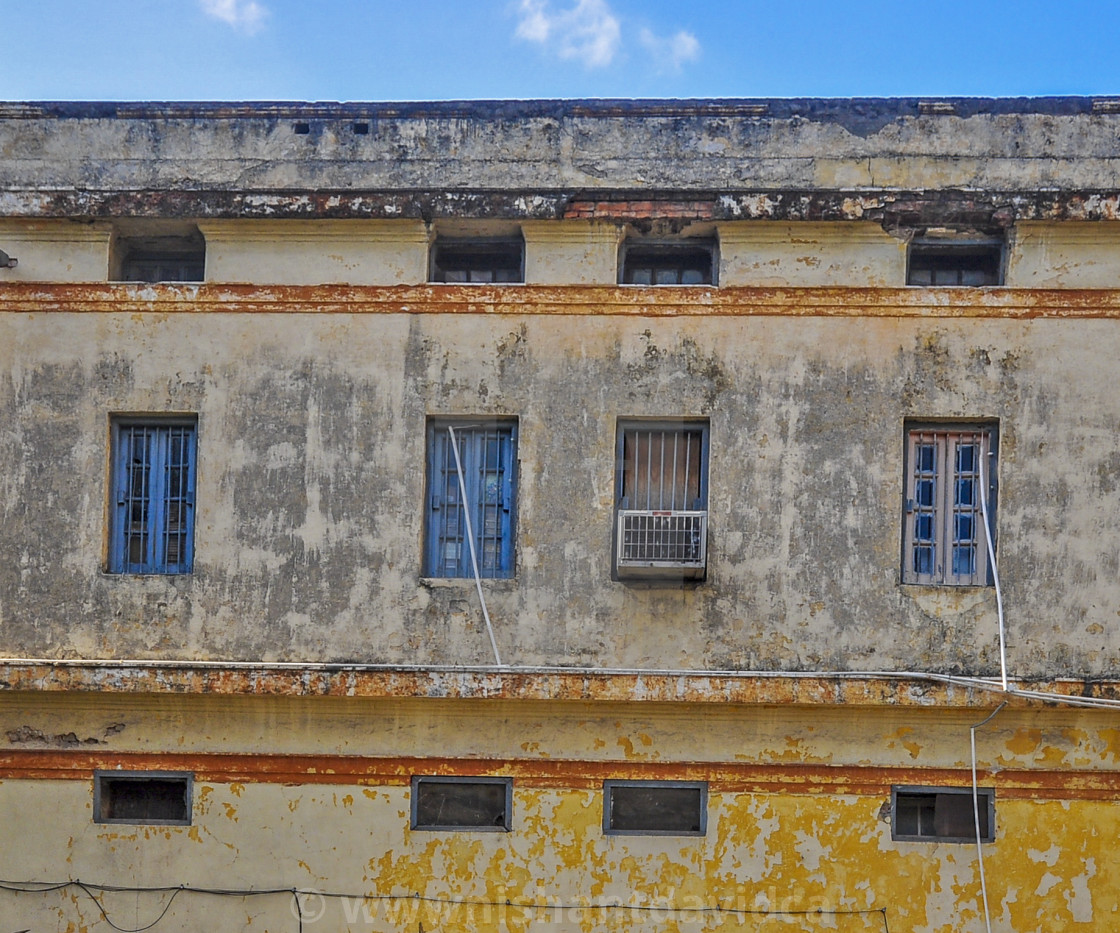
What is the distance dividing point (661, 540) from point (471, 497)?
5.20 feet

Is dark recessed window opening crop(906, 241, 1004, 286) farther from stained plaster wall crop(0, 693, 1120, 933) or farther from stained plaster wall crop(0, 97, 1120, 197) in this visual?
stained plaster wall crop(0, 693, 1120, 933)

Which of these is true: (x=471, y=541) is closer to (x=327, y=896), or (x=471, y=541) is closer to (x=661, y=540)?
(x=661, y=540)

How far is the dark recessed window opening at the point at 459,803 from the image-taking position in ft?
30.3

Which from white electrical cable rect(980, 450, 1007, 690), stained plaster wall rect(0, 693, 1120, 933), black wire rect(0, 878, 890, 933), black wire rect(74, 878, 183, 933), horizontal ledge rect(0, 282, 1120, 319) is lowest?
black wire rect(74, 878, 183, 933)

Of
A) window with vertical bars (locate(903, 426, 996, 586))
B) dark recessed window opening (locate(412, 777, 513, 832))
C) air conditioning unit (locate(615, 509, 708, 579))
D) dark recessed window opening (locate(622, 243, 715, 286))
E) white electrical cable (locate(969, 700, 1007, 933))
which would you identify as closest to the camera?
white electrical cable (locate(969, 700, 1007, 933))

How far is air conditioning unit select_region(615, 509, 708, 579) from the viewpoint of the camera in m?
8.85

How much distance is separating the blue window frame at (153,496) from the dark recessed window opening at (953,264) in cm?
600

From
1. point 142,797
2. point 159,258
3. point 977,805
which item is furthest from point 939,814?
point 159,258

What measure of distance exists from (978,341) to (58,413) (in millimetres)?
7316

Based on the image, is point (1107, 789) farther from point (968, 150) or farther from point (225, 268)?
point (225, 268)

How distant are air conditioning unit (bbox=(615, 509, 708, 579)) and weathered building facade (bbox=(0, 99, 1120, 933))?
38 mm

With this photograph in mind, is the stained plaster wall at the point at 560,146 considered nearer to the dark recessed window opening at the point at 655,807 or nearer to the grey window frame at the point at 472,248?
the grey window frame at the point at 472,248

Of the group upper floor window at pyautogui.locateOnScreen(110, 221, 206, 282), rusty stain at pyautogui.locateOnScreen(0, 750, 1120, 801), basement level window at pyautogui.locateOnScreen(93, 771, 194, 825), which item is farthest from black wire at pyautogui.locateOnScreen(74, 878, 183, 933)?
upper floor window at pyautogui.locateOnScreen(110, 221, 206, 282)

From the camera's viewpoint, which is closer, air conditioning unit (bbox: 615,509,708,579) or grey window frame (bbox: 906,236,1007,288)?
air conditioning unit (bbox: 615,509,708,579)
